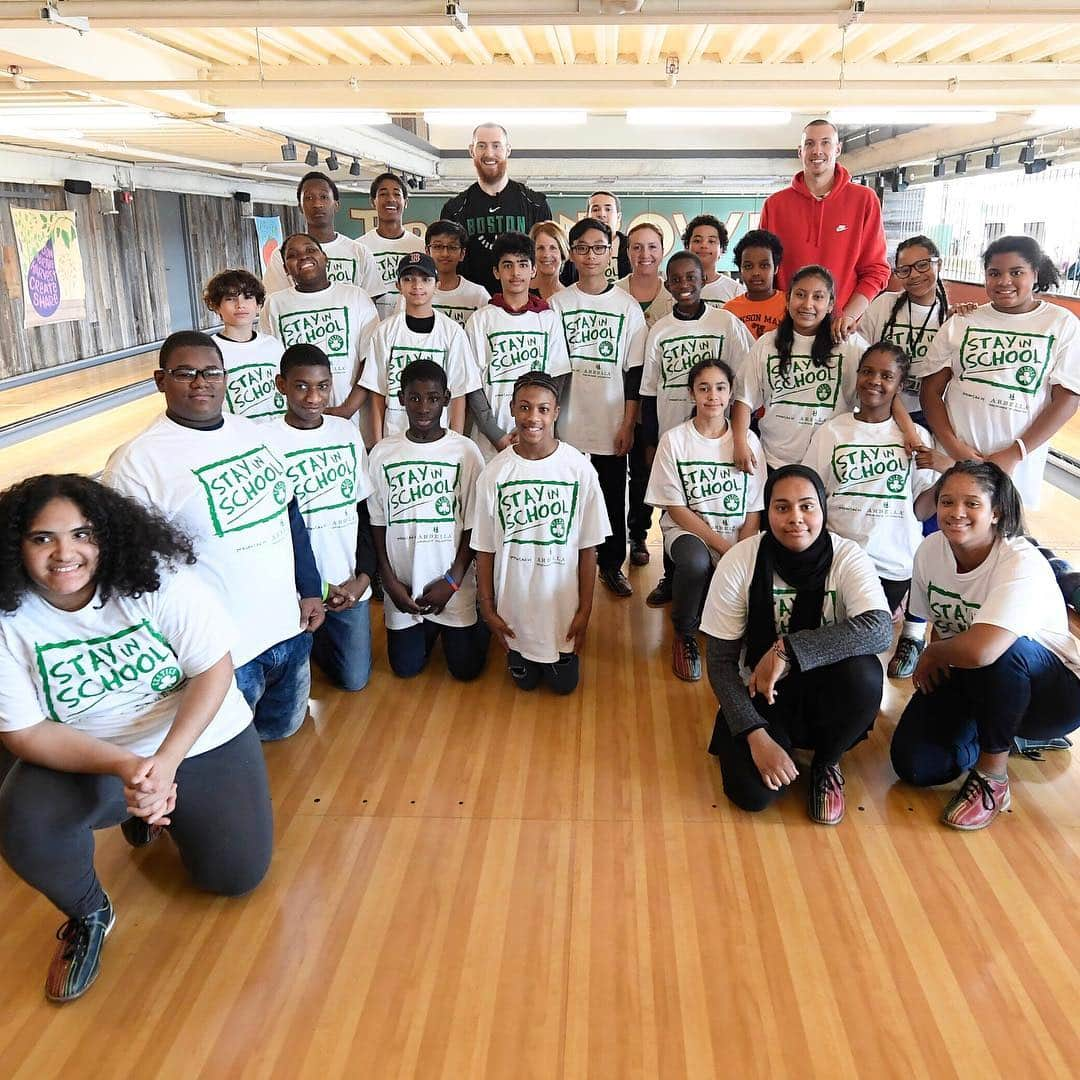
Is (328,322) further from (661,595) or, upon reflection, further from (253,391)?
(661,595)

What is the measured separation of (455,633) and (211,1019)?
1661 mm

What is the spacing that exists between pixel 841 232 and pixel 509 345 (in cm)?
155

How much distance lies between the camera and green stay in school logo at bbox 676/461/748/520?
11.3ft

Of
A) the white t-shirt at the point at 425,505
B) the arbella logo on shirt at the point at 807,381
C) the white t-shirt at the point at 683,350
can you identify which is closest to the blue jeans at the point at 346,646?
the white t-shirt at the point at 425,505

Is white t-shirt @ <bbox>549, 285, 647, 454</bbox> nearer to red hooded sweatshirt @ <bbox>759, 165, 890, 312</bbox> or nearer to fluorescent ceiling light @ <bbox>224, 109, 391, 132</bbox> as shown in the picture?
red hooded sweatshirt @ <bbox>759, 165, 890, 312</bbox>

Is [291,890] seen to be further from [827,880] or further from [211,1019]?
[827,880]

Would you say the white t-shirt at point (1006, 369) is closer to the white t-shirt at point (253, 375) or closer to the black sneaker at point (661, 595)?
the black sneaker at point (661, 595)

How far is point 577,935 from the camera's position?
85.7 inches

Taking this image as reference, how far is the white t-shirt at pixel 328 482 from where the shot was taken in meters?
3.13

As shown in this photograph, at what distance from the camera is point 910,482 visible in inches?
131

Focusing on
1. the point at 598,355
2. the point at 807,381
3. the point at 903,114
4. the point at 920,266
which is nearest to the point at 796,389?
the point at 807,381

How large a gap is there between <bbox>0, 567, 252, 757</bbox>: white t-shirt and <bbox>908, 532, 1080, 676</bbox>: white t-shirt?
6.76 feet

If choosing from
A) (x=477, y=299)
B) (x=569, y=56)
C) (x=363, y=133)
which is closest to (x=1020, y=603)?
(x=477, y=299)

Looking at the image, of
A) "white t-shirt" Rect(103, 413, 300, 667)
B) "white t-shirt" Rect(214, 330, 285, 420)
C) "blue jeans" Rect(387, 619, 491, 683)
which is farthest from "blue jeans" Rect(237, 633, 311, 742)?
"white t-shirt" Rect(214, 330, 285, 420)
